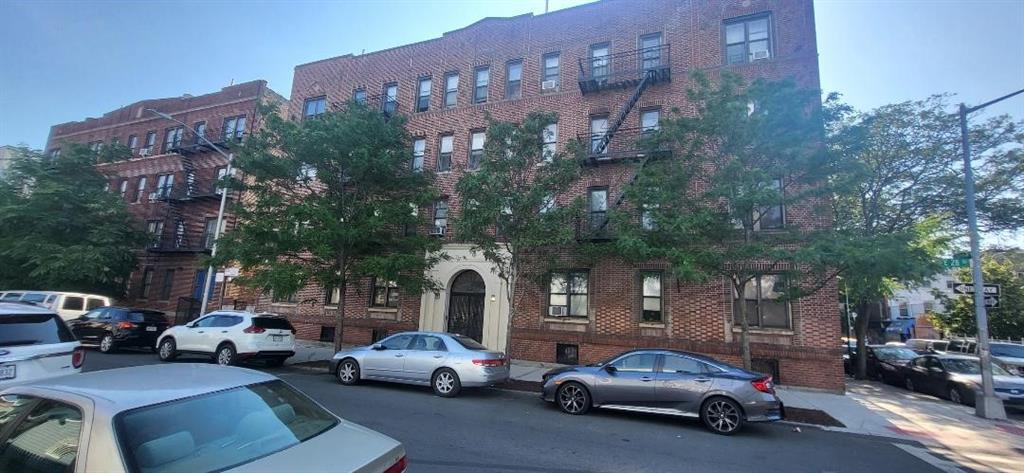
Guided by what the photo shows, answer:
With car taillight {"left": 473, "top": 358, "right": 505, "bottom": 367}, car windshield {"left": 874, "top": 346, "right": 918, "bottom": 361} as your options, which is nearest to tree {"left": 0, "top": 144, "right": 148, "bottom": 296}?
car taillight {"left": 473, "top": 358, "right": 505, "bottom": 367}

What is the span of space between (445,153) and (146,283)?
67.6 feet

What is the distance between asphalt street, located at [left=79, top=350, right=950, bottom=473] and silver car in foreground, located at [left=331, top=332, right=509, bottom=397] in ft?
1.83

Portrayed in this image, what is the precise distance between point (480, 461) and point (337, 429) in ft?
10.8

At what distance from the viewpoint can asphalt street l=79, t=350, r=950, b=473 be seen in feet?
20.5

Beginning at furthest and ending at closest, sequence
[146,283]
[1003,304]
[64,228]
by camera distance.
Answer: [1003,304]
[146,283]
[64,228]

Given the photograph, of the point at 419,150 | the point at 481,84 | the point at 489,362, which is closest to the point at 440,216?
the point at 419,150

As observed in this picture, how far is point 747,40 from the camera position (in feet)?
Answer: 54.2

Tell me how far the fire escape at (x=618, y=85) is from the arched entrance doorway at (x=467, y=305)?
505 cm

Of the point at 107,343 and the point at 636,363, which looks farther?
the point at 107,343

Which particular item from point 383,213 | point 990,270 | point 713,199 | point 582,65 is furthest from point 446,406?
point 990,270

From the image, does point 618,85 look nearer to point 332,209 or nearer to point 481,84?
point 481,84

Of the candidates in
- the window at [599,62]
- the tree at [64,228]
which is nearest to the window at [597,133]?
the window at [599,62]

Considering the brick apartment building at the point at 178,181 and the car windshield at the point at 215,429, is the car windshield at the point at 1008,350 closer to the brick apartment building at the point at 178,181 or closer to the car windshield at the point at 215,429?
the car windshield at the point at 215,429

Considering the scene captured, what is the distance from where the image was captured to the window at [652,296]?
15.6 meters
